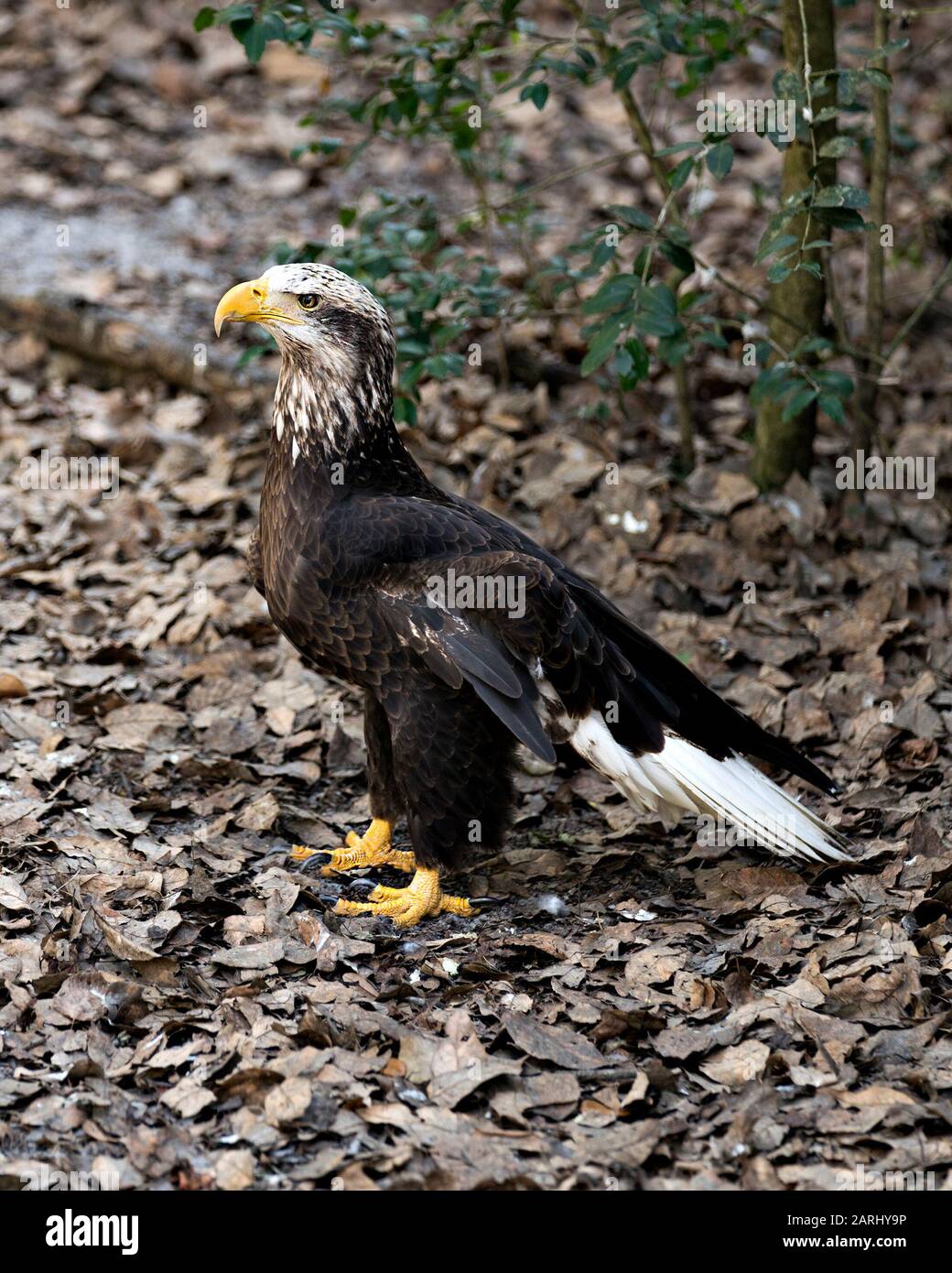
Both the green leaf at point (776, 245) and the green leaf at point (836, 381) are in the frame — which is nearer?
the green leaf at point (776, 245)

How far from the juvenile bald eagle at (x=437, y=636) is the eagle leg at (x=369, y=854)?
0.11 feet

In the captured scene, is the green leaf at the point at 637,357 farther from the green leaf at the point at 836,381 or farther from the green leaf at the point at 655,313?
the green leaf at the point at 836,381

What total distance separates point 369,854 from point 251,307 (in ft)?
5.68

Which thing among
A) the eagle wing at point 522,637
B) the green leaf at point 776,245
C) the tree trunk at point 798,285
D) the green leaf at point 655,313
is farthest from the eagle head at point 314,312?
the tree trunk at point 798,285

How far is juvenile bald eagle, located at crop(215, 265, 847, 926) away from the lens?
13.4ft

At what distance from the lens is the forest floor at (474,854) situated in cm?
320

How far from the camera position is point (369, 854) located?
453 centimetres

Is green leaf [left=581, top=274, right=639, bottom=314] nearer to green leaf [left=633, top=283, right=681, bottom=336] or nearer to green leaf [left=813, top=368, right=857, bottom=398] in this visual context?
green leaf [left=633, top=283, right=681, bottom=336]

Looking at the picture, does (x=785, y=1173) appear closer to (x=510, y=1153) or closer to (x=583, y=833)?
(x=510, y=1153)

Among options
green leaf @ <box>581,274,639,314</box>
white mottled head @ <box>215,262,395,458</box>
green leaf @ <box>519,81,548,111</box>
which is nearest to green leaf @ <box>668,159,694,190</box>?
green leaf @ <box>581,274,639,314</box>

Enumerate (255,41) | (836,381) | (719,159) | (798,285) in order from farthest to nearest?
(798,285), (836,381), (255,41), (719,159)

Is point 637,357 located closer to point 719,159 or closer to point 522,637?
point 719,159

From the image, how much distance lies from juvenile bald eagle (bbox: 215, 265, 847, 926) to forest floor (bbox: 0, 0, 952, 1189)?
270 mm

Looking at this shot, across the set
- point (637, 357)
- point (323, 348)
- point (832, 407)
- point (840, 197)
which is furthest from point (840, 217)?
point (323, 348)
